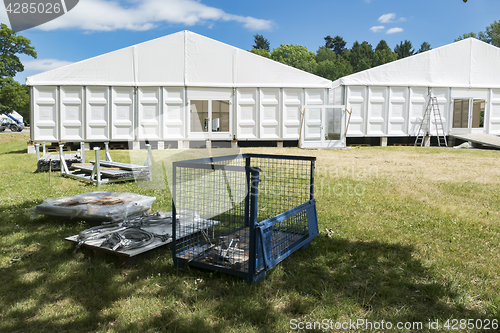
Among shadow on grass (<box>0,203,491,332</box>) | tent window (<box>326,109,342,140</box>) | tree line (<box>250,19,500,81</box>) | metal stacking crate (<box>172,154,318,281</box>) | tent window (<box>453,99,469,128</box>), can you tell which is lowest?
shadow on grass (<box>0,203,491,332</box>)

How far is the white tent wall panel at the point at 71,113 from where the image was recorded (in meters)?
Answer: 15.4

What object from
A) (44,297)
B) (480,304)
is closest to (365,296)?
(480,304)

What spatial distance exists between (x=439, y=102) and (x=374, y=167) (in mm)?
10561

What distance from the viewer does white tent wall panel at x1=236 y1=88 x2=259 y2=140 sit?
1631cm

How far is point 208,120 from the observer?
1666cm

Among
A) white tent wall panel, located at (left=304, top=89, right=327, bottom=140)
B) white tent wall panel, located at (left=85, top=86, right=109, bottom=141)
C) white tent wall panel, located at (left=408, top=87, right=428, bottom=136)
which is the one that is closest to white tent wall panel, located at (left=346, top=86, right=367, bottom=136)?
white tent wall panel, located at (left=304, top=89, right=327, bottom=140)

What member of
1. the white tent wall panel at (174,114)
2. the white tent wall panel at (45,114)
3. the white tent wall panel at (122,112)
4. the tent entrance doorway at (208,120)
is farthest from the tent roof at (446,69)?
the white tent wall panel at (45,114)

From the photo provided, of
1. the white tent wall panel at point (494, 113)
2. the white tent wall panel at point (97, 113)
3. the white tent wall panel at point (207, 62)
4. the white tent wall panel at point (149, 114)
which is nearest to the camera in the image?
the white tent wall panel at point (97, 113)

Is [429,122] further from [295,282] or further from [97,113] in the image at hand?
[295,282]

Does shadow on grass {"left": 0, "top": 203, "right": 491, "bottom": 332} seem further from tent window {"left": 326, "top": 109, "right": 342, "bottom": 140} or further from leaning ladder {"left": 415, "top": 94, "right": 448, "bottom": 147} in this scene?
leaning ladder {"left": 415, "top": 94, "right": 448, "bottom": 147}

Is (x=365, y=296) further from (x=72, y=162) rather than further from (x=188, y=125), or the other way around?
(x=188, y=125)

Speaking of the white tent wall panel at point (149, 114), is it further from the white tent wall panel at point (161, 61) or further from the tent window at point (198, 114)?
the tent window at point (198, 114)

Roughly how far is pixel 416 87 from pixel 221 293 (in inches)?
699

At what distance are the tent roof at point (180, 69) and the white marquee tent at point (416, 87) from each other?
2.17m
